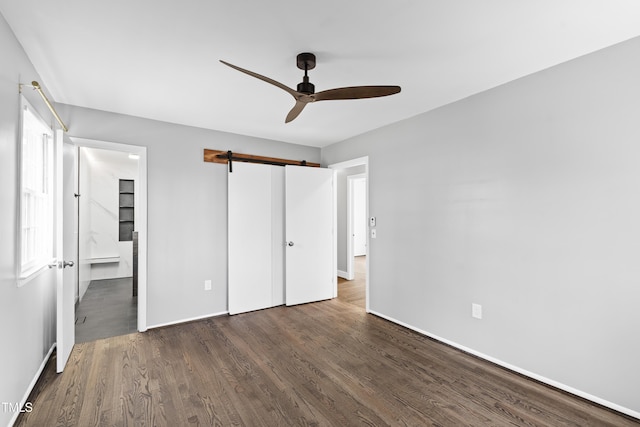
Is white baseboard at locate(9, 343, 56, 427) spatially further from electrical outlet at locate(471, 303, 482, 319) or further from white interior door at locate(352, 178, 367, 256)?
white interior door at locate(352, 178, 367, 256)

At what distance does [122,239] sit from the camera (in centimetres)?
628

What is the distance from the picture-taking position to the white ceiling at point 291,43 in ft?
5.53

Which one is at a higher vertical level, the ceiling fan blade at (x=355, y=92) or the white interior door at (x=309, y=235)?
the ceiling fan blade at (x=355, y=92)

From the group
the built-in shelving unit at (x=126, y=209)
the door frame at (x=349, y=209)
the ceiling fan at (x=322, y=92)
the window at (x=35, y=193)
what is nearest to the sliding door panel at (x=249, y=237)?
the door frame at (x=349, y=209)

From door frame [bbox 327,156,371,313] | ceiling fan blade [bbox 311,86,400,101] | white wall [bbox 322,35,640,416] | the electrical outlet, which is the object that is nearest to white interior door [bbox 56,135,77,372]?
ceiling fan blade [bbox 311,86,400,101]

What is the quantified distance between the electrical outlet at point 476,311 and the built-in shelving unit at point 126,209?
21.1ft

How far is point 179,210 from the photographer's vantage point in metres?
3.71

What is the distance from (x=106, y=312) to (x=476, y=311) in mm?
4584

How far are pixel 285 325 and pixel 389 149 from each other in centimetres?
250

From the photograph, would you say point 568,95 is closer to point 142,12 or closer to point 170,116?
point 142,12

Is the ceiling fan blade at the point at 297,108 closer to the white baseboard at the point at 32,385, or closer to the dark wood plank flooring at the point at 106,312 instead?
the white baseboard at the point at 32,385

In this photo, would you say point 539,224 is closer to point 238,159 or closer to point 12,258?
point 238,159

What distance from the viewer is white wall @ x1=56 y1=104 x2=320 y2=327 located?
3.43 m

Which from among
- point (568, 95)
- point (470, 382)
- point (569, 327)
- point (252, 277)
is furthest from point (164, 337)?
point (568, 95)
